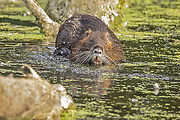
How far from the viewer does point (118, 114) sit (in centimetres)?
474

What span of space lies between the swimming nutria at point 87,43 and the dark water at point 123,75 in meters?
0.27

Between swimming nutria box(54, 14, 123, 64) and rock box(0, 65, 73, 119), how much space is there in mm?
3567

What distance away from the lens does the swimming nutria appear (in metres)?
7.99

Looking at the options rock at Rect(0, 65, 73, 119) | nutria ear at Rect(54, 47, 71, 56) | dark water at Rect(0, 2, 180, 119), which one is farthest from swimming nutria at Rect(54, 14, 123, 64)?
rock at Rect(0, 65, 73, 119)

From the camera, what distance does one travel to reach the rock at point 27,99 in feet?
11.8

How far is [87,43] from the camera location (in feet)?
26.9

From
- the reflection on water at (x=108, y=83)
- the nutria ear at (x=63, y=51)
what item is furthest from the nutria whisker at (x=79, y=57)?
the nutria ear at (x=63, y=51)

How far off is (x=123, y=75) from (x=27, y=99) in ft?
11.0

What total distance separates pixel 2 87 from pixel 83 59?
4391 millimetres

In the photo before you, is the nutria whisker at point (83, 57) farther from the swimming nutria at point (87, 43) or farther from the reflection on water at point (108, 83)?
the reflection on water at point (108, 83)

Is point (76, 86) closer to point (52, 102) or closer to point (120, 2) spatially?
point (52, 102)

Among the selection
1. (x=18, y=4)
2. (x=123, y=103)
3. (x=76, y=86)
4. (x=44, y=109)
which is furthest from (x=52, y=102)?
(x=18, y=4)

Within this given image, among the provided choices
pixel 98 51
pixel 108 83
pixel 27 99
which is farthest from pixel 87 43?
pixel 27 99

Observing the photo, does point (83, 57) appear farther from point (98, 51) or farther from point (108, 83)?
point (108, 83)
